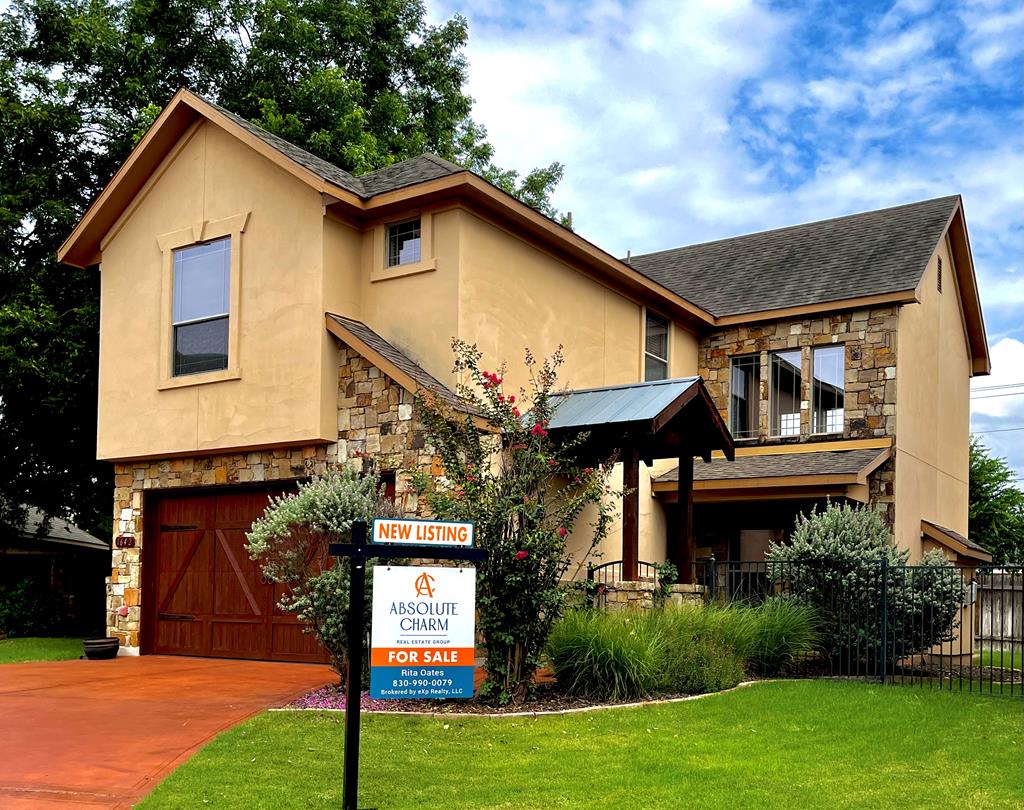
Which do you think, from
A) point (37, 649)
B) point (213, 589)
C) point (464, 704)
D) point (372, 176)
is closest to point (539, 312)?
point (372, 176)

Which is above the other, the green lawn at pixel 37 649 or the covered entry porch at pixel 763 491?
the covered entry porch at pixel 763 491

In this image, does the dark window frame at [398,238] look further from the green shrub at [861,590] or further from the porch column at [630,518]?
the green shrub at [861,590]

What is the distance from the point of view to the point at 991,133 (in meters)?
15.4

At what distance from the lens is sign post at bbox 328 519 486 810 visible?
729 centimetres

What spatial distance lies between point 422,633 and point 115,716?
4.85 meters

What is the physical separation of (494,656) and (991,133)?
10.2 metres

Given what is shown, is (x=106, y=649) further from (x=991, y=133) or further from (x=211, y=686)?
(x=991, y=133)

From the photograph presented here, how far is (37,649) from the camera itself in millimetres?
18000

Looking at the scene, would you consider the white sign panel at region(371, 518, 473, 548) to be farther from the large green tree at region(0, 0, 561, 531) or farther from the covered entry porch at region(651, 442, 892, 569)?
the large green tree at region(0, 0, 561, 531)

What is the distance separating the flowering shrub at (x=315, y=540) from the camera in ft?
37.5

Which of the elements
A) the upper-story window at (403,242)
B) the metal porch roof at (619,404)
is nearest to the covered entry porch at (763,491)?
the metal porch roof at (619,404)

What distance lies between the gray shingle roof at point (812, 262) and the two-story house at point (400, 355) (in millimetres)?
90

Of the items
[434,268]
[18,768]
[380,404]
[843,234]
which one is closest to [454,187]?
[434,268]

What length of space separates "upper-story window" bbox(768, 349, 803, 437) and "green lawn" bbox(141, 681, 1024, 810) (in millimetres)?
9266
